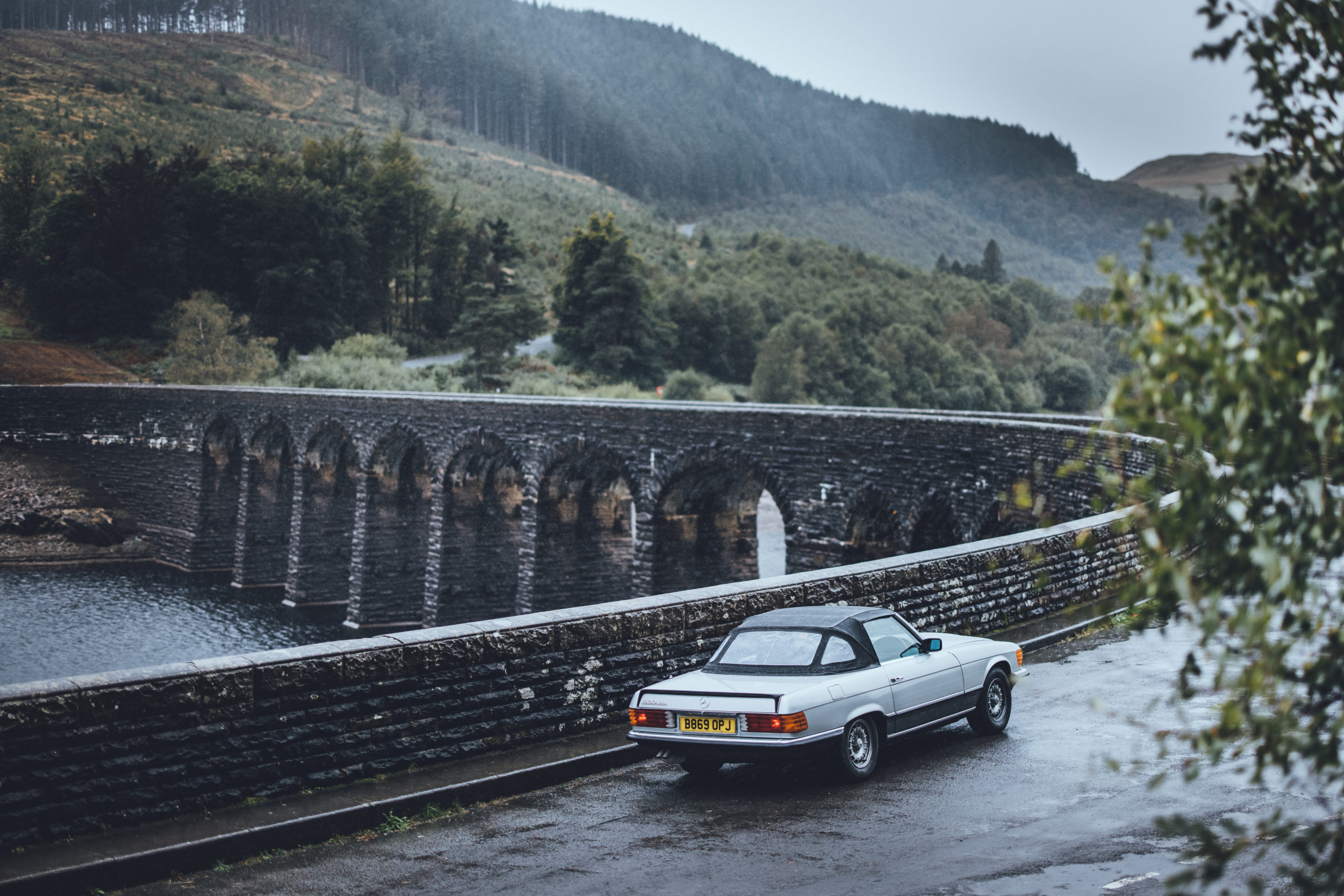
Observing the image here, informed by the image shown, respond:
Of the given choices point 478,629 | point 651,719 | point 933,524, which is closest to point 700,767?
point 651,719

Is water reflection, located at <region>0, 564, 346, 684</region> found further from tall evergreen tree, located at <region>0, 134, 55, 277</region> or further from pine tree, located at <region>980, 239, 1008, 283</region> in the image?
pine tree, located at <region>980, 239, 1008, 283</region>

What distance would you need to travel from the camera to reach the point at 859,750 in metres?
7.25

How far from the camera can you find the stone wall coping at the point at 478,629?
575 centimetres

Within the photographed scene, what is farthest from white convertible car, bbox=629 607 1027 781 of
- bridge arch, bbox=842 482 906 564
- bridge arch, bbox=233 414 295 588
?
bridge arch, bbox=233 414 295 588

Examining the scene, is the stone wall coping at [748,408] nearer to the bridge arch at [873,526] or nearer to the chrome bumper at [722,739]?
the bridge arch at [873,526]

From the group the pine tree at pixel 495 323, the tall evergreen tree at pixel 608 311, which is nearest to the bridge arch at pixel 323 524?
the pine tree at pixel 495 323

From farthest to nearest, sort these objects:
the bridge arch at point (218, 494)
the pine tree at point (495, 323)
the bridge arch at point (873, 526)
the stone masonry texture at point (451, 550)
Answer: the pine tree at point (495, 323) → the bridge arch at point (218, 494) → the bridge arch at point (873, 526) → the stone masonry texture at point (451, 550)

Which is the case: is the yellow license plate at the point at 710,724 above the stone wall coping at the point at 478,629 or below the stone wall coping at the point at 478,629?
below

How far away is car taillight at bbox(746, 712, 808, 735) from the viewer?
6.72 meters

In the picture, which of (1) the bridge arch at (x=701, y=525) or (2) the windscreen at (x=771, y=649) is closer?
(2) the windscreen at (x=771, y=649)

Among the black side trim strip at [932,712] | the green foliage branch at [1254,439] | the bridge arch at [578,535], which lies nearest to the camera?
the green foliage branch at [1254,439]

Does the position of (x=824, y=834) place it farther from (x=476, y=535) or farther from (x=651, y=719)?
(x=476, y=535)

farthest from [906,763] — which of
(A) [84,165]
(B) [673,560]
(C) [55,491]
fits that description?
(A) [84,165]

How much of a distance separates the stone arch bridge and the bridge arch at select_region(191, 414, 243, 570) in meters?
0.08
